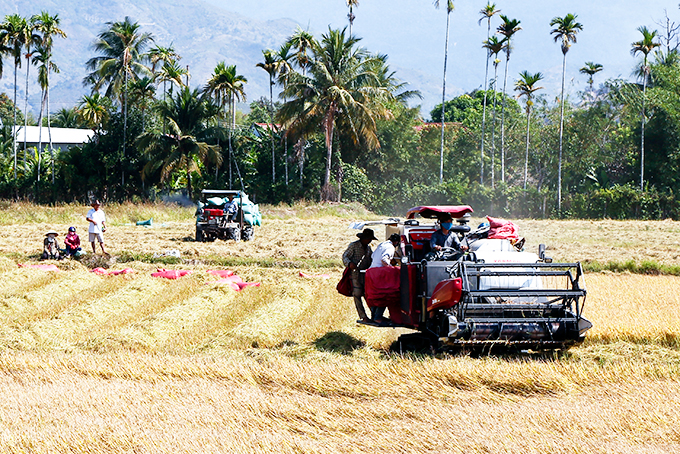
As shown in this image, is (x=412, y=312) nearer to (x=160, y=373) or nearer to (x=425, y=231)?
(x=425, y=231)

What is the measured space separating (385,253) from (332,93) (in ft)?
105

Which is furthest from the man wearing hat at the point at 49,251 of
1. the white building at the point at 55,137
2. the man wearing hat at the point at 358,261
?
the white building at the point at 55,137

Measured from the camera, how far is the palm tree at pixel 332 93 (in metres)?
41.7

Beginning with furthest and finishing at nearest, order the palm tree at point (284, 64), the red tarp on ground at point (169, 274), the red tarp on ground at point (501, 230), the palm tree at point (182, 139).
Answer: the palm tree at point (284, 64) → the palm tree at point (182, 139) → the red tarp on ground at point (169, 274) → the red tarp on ground at point (501, 230)

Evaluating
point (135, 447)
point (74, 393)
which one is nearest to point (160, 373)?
point (74, 393)

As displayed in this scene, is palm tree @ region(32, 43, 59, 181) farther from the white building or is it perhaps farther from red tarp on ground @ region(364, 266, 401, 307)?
red tarp on ground @ region(364, 266, 401, 307)

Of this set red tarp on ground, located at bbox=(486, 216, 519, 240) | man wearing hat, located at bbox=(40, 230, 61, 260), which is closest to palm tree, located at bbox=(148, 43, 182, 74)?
man wearing hat, located at bbox=(40, 230, 61, 260)

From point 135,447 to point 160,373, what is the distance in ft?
7.45

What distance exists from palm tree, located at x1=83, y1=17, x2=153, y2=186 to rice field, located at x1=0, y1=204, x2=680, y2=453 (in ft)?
107

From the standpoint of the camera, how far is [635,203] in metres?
43.8

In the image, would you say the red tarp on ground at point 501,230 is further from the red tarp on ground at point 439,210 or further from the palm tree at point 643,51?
the palm tree at point 643,51

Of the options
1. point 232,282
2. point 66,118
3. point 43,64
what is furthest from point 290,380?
point 66,118

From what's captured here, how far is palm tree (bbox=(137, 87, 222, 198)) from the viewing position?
42.2 meters

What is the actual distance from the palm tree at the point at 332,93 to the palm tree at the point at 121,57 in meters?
10.5
